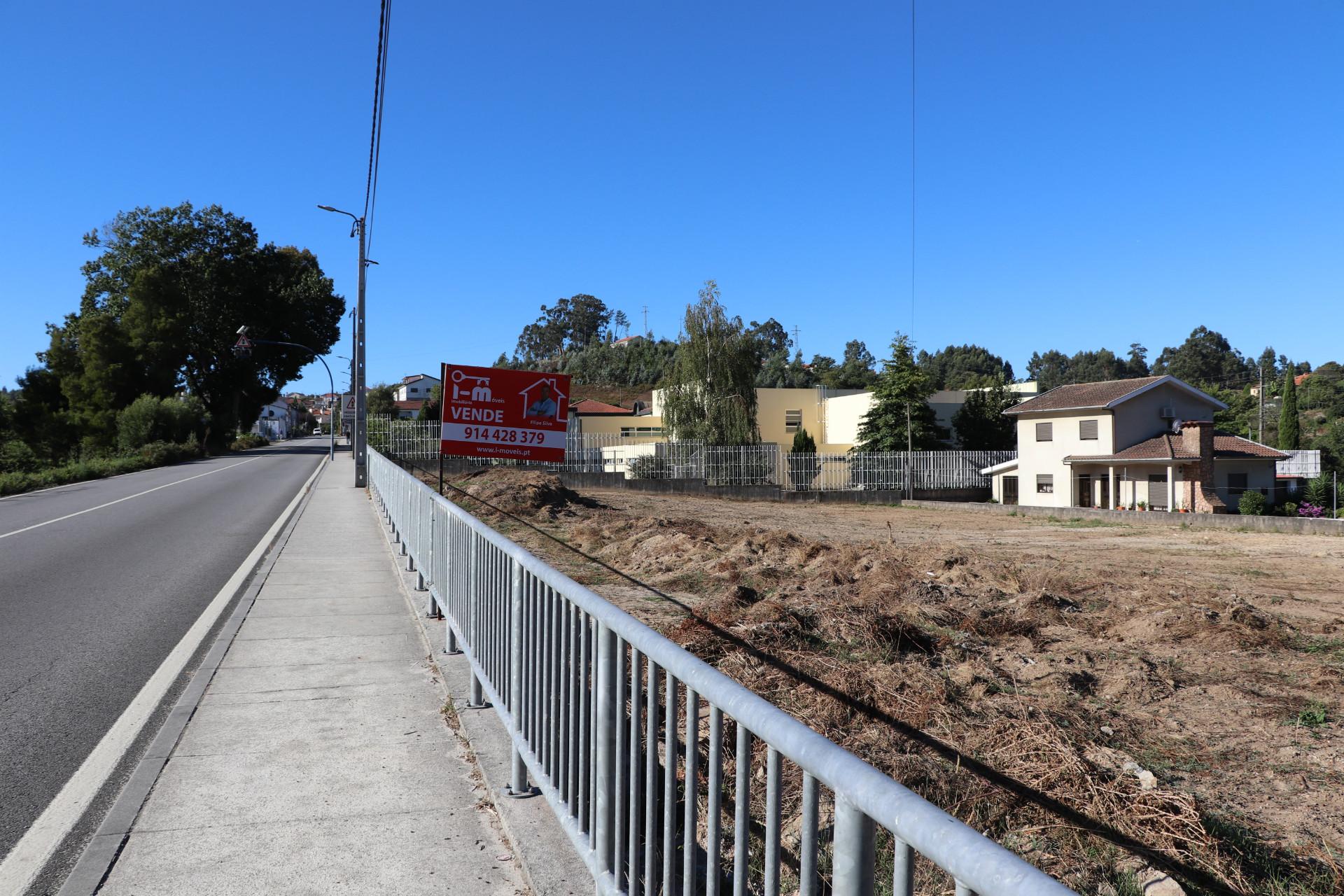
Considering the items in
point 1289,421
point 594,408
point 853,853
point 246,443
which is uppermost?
point 594,408

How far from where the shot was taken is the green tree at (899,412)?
4862 centimetres

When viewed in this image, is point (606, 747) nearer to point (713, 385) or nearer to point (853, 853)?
point (853, 853)

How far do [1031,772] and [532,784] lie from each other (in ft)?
8.04

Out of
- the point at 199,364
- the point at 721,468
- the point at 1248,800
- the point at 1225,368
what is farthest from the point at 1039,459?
the point at 1225,368

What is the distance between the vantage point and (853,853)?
153 centimetres

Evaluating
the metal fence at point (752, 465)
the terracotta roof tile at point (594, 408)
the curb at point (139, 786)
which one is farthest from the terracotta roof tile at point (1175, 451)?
the terracotta roof tile at point (594, 408)

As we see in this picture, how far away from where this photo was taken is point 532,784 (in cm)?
411

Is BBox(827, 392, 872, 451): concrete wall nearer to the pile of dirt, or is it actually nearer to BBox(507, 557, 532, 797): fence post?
the pile of dirt

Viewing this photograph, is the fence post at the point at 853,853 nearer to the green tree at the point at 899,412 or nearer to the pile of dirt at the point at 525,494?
the pile of dirt at the point at 525,494

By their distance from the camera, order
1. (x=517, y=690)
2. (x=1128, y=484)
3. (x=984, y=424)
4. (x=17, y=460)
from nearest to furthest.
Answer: (x=517, y=690) < (x=1128, y=484) < (x=17, y=460) < (x=984, y=424)

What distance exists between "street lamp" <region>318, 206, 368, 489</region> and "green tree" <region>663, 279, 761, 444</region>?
1997 cm

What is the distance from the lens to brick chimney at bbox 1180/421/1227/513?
1400 inches

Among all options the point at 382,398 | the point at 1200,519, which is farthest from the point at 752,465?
the point at 382,398

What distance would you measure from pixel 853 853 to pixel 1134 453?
133ft
